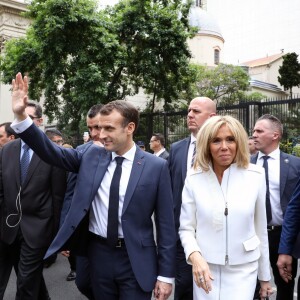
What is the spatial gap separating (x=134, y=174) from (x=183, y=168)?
1044mm

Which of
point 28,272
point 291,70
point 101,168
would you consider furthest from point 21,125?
point 291,70

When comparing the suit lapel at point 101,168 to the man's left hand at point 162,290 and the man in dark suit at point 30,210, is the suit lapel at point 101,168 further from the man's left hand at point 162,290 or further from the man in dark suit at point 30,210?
the man in dark suit at point 30,210

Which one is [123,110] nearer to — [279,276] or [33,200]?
[33,200]

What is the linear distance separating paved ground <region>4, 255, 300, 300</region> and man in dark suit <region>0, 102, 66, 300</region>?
1154 mm

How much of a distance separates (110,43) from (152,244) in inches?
500

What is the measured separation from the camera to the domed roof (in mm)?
53531

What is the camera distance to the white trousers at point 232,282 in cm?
230

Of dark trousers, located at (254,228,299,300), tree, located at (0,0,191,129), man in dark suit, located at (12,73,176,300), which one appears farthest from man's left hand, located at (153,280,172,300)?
tree, located at (0,0,191,129)

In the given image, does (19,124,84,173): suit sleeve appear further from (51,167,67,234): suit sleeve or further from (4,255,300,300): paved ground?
(4,255,300,300): paved ground

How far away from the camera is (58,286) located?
5094mm

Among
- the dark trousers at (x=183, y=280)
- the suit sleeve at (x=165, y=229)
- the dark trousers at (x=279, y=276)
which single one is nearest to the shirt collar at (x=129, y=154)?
the suit sleeve at (x=165, y=229)

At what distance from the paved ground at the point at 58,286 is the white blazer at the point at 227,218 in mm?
2468

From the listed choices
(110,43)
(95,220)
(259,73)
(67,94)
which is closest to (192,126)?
(95,220)

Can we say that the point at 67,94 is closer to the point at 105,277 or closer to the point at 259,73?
the point at 105,277
